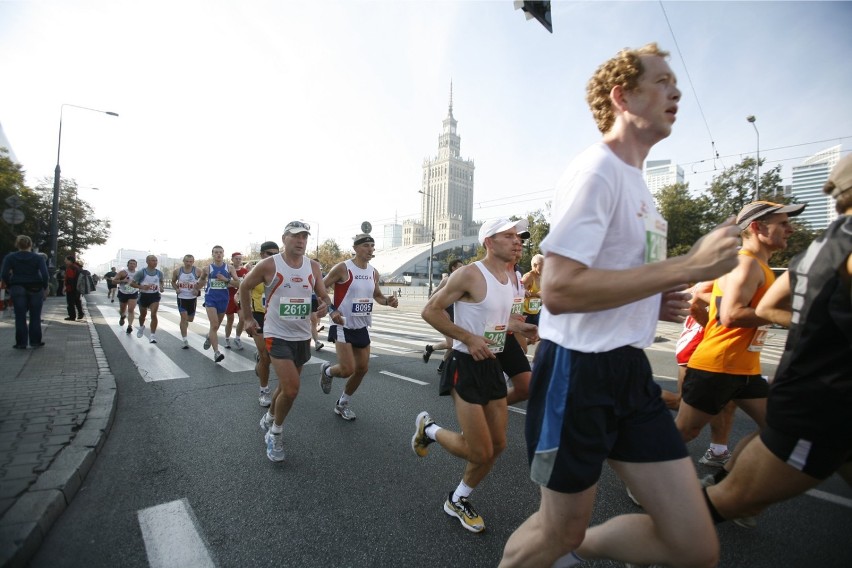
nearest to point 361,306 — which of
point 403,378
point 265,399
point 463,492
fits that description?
point 265,399

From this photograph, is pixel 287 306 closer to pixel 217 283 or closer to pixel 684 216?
pixel 217 283

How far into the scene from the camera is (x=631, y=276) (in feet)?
4.44

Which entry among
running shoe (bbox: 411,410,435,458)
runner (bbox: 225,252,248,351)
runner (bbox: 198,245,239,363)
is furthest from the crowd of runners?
runner (bbox: 225,252,248,351)

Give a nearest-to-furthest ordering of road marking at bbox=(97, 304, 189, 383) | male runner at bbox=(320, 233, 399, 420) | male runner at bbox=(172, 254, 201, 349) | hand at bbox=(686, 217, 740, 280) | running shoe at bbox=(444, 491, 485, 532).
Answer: hand at bbox=(686, 217, 740, 280)
running shoe at bbox=(444, 491, 485, 532)
male runner at bbox=(320, 233, 399, 420)
road marking at bbox=(97, 304, 189, 383)
male runner at bbox=(172, 254, 201, 349)

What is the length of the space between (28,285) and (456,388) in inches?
365

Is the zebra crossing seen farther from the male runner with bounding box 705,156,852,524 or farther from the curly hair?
the curly hair

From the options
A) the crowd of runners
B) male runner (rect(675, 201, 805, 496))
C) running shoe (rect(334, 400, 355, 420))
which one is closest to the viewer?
the crowd of runners

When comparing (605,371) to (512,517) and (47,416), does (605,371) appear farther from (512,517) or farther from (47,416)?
(47,416)

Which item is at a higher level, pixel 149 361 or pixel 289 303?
pixel 289 303

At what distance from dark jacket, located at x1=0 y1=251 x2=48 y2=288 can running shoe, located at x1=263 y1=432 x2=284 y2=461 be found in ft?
24.7

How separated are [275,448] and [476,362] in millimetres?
2033

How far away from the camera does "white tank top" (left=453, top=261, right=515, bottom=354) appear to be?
317 centimetres

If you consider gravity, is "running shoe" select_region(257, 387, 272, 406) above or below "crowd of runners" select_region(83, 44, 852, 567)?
below

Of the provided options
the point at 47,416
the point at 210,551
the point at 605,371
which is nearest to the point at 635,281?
the point at 605,371
